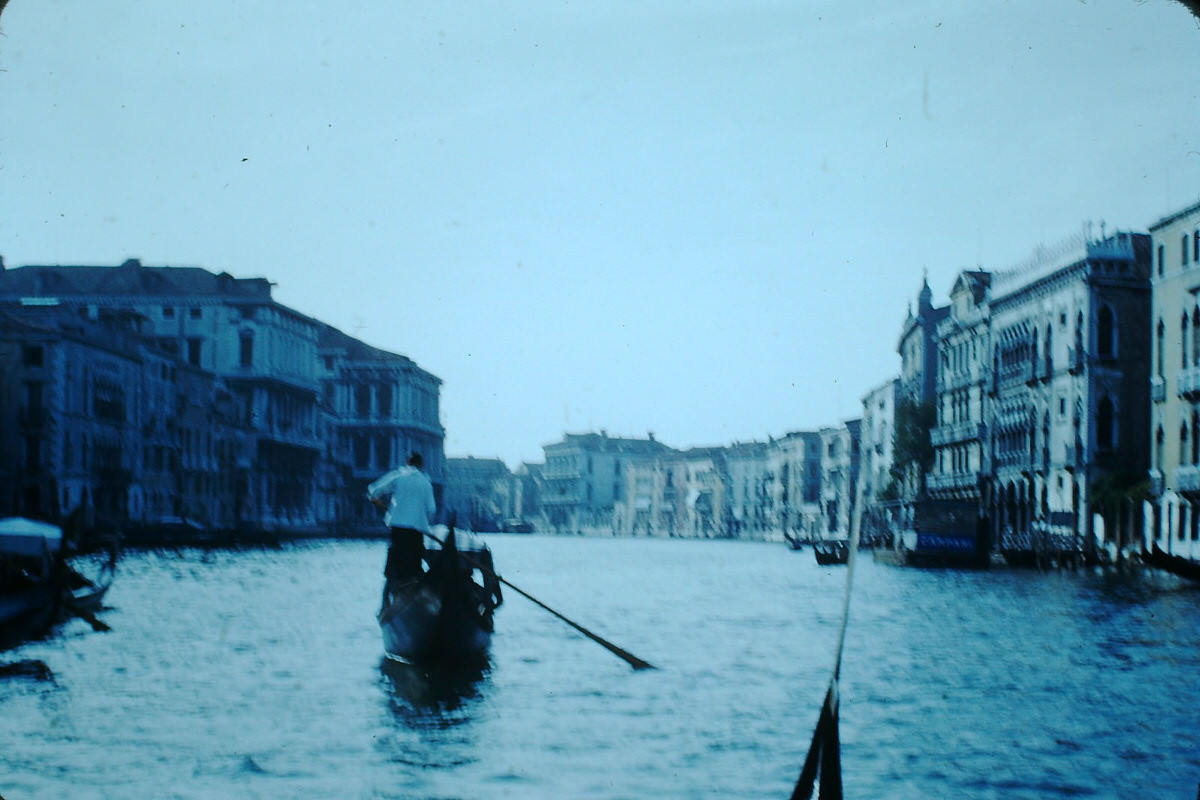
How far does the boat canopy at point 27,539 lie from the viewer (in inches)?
481

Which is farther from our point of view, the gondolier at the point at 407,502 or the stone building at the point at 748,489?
the stone building at the point at 748,489

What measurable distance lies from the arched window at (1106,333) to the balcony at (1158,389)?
3227 mm

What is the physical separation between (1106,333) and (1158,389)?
3589 millimetres

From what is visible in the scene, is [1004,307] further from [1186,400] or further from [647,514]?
[647,514]

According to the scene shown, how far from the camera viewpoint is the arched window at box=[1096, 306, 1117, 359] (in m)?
28.2

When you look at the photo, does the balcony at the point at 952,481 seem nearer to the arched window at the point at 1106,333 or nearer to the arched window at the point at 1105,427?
the arched window at the point at 1105,427

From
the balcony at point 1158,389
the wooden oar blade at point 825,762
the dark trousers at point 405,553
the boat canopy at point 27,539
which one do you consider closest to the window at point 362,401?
the balcony at point 1158,389

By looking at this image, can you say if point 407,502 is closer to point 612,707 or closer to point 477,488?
point 612,707

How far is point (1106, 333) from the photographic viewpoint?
1113 inches

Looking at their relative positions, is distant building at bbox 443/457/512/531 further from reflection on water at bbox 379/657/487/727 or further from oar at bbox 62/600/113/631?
reflection on water at bbox 379/657/487/727

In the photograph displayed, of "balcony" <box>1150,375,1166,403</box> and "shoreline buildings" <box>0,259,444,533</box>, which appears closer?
"balcony" <box>1150,375,1166,403</box>

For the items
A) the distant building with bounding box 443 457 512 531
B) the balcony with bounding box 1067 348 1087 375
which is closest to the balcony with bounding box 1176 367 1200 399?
the balcony with bounding box 1067 348 1087 375

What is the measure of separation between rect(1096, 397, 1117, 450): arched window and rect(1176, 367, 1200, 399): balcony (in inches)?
163

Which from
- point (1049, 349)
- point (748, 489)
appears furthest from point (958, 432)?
point (748, 489)
